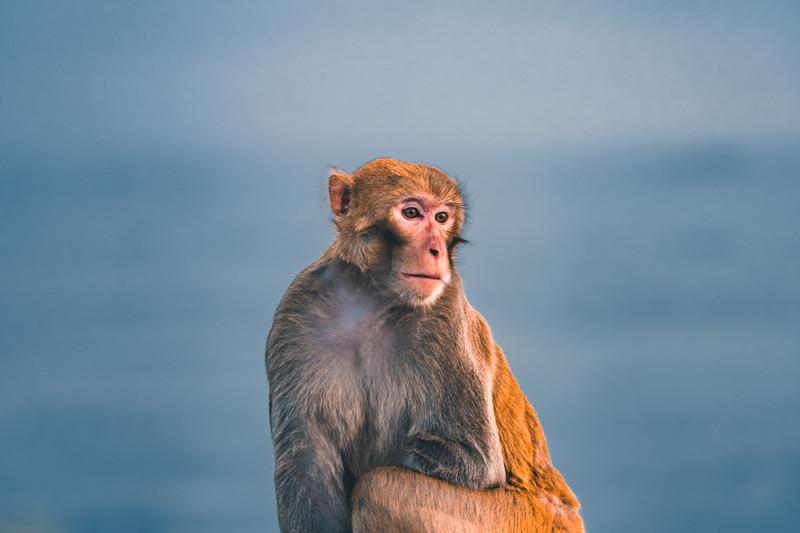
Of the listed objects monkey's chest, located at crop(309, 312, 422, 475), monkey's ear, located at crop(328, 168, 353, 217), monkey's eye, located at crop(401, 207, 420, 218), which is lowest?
monkey's chest, located at crop(309, 312, 422, 475)

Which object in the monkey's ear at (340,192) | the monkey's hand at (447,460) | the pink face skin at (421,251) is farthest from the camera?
the monkey's ear at (340,192)

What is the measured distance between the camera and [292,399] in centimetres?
498

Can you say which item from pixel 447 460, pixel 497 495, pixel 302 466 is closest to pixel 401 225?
pixel 447 460

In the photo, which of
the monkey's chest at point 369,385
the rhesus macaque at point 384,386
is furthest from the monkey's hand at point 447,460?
the monkey's chest at point 369,385

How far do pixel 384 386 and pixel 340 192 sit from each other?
102 centimetres

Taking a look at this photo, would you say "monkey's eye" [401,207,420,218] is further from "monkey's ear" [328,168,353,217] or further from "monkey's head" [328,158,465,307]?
"monkey's ear" [328,168,353,217]

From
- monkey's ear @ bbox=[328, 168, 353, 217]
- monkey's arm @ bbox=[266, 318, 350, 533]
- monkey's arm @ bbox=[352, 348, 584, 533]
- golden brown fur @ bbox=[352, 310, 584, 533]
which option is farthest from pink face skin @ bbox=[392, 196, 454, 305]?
monkey's arm @ bbox=[352, 348, 584, 533]

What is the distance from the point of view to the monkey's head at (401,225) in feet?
15.5

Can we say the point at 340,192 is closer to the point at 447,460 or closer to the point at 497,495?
the point at 447,460

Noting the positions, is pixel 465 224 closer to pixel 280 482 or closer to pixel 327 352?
pixel 327 352

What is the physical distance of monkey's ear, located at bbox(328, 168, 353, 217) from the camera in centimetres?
504

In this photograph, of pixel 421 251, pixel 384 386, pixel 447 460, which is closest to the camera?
pixel 421 251

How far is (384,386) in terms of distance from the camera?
16.5 ft

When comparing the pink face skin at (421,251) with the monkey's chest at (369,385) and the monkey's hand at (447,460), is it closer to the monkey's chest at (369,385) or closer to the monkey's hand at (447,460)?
the monkey's chest at (369,385)
